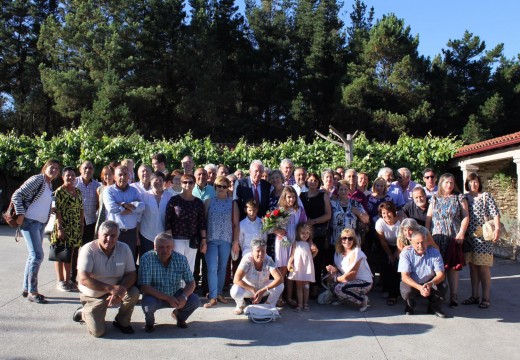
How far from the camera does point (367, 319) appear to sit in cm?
508

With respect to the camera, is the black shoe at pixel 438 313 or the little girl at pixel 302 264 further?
the little girl at pixel 302 264

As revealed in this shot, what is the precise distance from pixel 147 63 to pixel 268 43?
9.51m

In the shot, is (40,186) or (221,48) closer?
(40,186)

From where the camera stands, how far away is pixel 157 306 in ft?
14.4

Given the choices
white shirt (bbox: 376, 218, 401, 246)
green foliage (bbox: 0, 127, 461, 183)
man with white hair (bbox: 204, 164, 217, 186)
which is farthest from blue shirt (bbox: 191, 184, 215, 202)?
green foliage (bbox: 0, 127, 461, 183)

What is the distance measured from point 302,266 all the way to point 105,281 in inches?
88.1

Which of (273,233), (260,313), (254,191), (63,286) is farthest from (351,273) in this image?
(63,286)

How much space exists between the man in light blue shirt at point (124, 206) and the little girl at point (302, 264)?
193cm

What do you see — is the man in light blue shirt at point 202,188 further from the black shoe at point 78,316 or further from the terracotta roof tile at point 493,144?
the terracotta roof tile at point 493,144

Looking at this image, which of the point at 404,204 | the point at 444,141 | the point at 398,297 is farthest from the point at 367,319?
the point at 444,141

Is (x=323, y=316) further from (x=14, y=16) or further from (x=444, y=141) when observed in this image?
(x=14, y=16)

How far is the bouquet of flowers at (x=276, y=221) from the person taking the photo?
538 cm

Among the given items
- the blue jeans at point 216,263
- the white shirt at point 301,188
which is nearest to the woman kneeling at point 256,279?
the blue jeans at point 216,263

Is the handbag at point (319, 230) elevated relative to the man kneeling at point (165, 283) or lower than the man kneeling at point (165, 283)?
elevated
